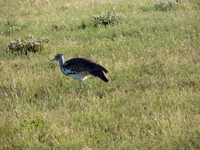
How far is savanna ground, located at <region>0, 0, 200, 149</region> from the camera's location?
7141mm

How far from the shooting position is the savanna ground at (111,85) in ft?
23.4

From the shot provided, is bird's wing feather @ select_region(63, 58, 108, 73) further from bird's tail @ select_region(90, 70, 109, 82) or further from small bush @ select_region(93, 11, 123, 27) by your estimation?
small bush @ select_region(93, 11, 123, 27)

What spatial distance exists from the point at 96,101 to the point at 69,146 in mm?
1831

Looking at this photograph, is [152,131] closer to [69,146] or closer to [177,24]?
[69,146]

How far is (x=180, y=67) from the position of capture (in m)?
10.4

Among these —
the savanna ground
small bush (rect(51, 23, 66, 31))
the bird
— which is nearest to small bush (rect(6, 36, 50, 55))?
the savanna ground

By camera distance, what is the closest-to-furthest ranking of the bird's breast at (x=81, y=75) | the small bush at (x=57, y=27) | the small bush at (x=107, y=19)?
the bird's breast at (x=81, y=75), the small bush at (x=107, y=19), the small bush at (x=57, y=27)

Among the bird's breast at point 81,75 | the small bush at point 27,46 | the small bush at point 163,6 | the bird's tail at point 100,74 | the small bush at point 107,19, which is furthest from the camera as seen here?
the small bush at point 163,6

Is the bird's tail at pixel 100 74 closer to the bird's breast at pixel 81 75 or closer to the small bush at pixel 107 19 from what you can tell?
the bird's breast at pixel 81 75

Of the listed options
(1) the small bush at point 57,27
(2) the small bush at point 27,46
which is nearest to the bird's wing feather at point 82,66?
(2) the small bush at point 27,46

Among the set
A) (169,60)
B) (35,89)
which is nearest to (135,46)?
(169,60)

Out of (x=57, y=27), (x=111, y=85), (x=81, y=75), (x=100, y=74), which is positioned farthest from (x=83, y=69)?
(x=57, y=27)

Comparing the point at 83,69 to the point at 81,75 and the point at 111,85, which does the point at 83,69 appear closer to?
the point at 81,75

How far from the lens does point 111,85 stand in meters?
9.66
